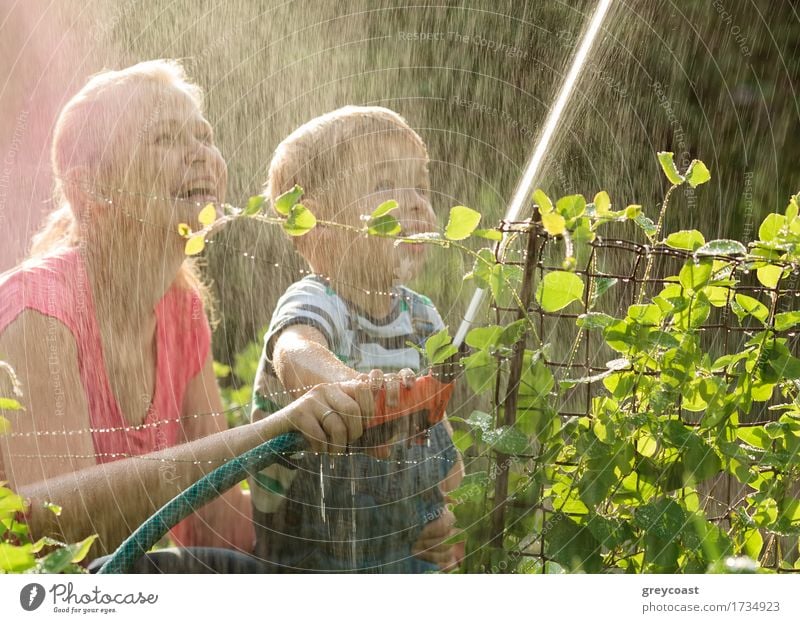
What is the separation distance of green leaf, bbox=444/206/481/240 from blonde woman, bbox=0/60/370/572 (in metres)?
0.15

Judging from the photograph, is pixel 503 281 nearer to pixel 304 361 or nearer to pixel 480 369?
pixel 480 369

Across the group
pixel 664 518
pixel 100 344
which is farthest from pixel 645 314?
pixel 100 344

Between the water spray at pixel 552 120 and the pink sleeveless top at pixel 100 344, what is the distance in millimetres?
293

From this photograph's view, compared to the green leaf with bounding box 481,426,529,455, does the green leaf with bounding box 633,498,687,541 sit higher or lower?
lower

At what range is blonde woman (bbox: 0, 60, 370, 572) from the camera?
75cm

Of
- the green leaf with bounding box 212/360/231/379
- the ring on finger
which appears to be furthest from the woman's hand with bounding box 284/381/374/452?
the green leaf with bounding box 212/360/231/379

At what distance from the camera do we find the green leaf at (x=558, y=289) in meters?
0.61

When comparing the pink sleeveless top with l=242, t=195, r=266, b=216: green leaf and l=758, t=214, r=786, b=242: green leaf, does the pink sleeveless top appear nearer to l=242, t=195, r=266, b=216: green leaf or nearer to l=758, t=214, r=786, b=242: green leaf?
l=242, t=195, r=266, b=216: green leaf

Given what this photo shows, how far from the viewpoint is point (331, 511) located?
847 millimetres

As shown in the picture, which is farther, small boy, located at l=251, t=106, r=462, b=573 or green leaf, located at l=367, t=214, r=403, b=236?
small boy, located at l=251, t=106, r=462, b=573

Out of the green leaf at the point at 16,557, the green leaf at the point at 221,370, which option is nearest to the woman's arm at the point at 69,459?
the green leaf at the point at 16,557
